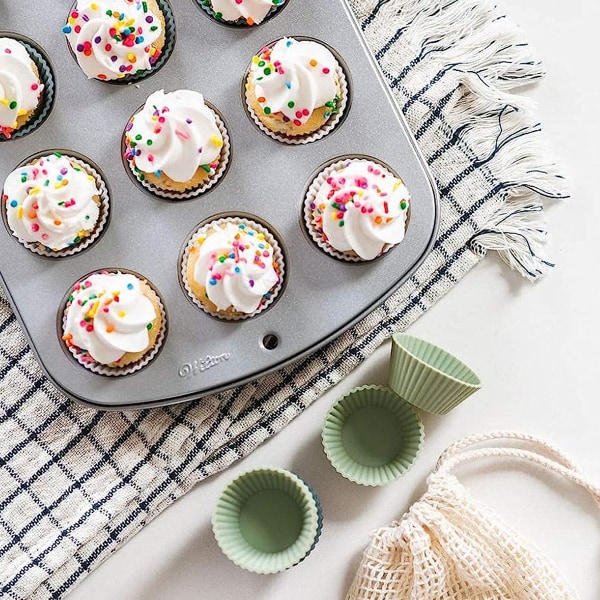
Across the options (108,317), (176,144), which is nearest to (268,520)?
(108,317)

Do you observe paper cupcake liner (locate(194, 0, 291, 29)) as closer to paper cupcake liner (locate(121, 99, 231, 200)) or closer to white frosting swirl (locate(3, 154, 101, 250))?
paper cupcake liner (locate(121, 99, 231, 200))

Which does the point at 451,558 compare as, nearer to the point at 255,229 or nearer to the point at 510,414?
the point at 510,414

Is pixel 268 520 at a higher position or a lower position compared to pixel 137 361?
lower

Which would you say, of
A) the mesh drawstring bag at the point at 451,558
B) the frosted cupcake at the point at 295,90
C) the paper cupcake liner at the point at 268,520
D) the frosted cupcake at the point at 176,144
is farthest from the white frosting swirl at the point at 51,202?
the mesh drawstring bag at the point at 451,558

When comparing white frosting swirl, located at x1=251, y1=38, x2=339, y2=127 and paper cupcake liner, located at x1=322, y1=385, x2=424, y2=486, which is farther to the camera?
paper cupcake liner, located at x1=322, y1=385, x2=424, y2=486

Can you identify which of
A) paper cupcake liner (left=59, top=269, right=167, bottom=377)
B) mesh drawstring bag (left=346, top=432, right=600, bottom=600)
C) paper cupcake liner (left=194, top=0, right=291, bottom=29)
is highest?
paper cupcake liner (left=194, top=0, right=291, bottom=29)

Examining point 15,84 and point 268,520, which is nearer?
point 15,84

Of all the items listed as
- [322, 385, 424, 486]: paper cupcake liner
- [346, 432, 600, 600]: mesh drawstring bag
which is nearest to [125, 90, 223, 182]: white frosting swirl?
[322, 385, 424, 486]: paper cupcake liner

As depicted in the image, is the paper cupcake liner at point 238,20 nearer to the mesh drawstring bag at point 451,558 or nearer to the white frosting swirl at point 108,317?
the white frosting swirl at point 108,317
